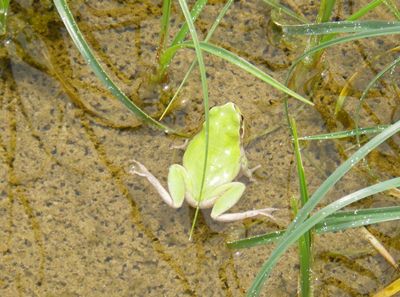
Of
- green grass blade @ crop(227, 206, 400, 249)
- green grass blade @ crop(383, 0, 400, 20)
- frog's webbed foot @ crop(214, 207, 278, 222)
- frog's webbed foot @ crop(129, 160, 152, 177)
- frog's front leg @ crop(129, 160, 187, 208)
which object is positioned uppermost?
green grass blade @ crop(383, 0, 400, 20)

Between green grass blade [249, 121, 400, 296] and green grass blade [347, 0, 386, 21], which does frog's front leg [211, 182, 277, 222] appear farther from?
green grass blade [347, 0, 386, 21]

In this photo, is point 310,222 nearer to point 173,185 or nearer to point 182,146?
point 173,185

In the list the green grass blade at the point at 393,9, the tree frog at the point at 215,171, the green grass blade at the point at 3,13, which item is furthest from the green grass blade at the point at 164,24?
the green grass blade at the point at 393,9

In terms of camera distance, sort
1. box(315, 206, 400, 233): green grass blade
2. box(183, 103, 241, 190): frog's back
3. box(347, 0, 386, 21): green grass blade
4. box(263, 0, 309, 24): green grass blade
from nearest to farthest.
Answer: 1. box(315, 206, 400, 233): green grass blade
2. box(347, 0, 386, 21): green grass blade
3. box(183, 103, 241, 190): frog's back
4. box(263, 0, 309, 24): green grass blade

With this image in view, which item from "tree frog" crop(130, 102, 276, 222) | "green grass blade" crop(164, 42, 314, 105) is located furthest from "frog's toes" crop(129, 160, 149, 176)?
"green grass blade" crop(164, 42, 314, 105)

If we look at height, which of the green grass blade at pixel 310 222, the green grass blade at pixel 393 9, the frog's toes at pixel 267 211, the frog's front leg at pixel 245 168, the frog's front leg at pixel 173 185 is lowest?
the frog's toes at pixel 267 211

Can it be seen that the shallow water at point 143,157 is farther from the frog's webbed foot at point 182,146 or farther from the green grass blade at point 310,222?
the green grass blade at point 310,222

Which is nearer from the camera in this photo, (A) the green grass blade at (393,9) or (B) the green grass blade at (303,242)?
(B) the green grass blade at (303,242)

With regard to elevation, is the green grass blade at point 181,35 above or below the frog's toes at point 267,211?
above
